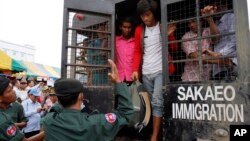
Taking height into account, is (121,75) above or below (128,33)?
below

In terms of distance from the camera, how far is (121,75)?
4.49 meters

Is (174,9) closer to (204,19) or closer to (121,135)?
(204,19)

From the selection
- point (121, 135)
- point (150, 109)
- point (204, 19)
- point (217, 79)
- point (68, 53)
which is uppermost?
point (204, 19)

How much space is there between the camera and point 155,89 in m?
3.99

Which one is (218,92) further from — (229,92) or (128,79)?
(128,79)

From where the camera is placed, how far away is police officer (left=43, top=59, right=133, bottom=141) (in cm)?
213

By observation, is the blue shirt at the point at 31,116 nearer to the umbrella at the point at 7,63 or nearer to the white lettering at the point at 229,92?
the umbrella at the point at 7,63

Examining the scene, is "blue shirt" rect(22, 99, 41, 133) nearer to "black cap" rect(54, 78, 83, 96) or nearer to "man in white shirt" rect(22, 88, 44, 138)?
"man in white shirt" rect(22, 88, 44, 138)

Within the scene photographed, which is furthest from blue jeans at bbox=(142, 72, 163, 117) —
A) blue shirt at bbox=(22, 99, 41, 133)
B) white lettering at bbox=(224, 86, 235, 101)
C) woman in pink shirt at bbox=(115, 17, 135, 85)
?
blue shirt at bbox=(22, 99, 41, 133)

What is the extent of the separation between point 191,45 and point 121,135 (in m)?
1.78

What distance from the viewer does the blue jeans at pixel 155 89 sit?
12.7 feet

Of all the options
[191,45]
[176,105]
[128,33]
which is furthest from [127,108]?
[128,33]

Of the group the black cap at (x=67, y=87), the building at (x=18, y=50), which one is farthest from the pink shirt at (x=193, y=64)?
the building at (x=18, y=50)

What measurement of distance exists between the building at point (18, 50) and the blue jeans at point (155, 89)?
32.2 m
